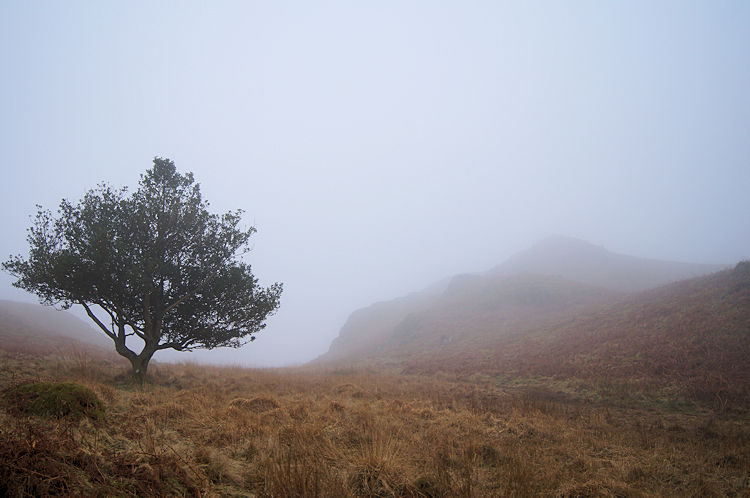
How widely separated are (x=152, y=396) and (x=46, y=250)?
28.9 ft

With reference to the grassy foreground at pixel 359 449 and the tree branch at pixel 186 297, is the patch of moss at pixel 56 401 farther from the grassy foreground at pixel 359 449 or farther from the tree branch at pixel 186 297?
the tree branch at pixel 186 297

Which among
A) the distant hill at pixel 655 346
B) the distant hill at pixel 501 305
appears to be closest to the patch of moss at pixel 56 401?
the distant hill at pixel 655 346

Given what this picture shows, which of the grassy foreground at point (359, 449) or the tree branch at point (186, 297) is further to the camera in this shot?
the tree branch at point (186, 297)

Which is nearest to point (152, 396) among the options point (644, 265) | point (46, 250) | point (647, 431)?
point (46, 250)

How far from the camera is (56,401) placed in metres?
6.01

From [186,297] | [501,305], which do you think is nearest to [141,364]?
[186,297]

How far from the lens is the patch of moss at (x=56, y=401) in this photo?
→ 586 cm

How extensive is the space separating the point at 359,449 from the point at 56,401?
6114 mm

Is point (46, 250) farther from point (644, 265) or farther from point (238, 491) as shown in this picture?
point (644, 265)

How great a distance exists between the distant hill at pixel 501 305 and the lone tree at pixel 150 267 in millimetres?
24196

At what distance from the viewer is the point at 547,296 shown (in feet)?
153

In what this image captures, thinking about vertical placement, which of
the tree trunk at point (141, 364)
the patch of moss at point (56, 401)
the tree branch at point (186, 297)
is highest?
the tree branch at point (186, 297)

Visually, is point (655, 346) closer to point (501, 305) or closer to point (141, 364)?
point (141, 364)

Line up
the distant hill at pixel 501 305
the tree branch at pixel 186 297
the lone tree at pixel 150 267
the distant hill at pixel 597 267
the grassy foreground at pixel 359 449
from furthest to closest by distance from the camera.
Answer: the distant hill at pixel 597 267, the distant hill at pixel 501 305, the tree branch at pixel 186 297, the lone tree at pixel 150 267, the grassy foreground at pixel 359 449
